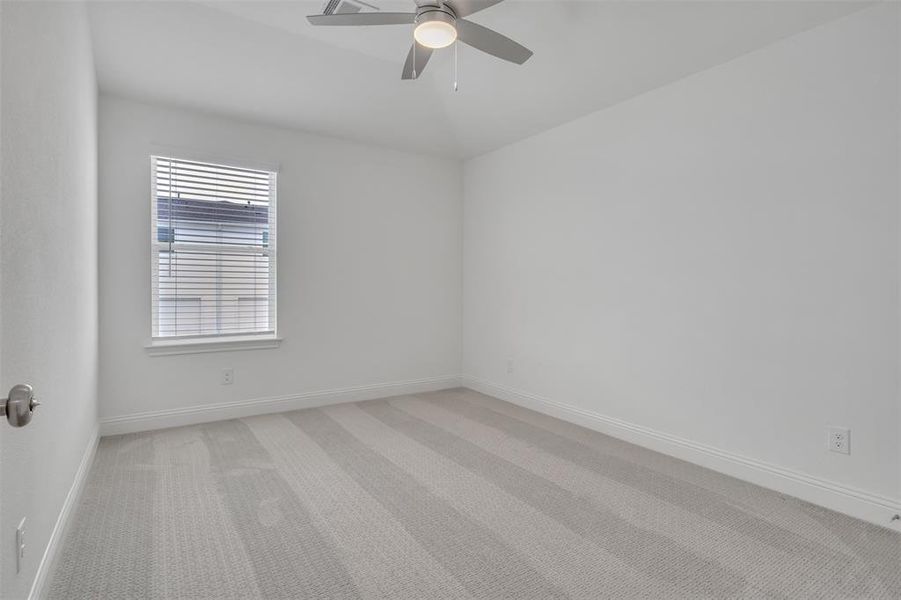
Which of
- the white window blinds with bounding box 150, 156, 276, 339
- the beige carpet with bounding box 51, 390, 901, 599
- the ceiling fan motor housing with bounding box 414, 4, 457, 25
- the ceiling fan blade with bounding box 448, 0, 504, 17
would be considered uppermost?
the ceiling fan blade with bounding box 448, 0, 504, 17

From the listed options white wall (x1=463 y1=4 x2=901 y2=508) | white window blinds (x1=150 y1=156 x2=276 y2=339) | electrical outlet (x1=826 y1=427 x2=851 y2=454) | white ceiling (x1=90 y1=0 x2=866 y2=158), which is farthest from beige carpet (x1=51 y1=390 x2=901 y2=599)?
white ceiling (x1=90 y1=0 x2=866 y2=158)

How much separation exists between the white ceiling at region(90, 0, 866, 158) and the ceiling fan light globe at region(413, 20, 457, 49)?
32.8 inches

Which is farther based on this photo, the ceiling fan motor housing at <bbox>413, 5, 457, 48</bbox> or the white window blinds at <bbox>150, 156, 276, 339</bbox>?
the white window blinds at <bbox>150, 156, 276, 339</bbox>

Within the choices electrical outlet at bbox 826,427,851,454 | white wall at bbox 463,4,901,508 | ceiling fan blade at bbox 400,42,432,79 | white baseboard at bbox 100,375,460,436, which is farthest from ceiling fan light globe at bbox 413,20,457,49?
white baseboard at bbox 100,375,460,436

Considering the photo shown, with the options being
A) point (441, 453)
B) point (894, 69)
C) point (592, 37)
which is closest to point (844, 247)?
point (894, 69)

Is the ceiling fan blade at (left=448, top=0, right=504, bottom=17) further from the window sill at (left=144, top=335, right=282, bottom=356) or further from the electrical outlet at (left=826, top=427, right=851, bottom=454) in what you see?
the window sill at (left=144, top=335, right=282, bottom=356)

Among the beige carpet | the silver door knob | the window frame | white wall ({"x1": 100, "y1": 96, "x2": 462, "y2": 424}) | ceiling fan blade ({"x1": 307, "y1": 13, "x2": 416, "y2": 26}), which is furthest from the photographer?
the window frame

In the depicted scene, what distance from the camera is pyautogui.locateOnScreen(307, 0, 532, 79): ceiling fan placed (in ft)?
6.91

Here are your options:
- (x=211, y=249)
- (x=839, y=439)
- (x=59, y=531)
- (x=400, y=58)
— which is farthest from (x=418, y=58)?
(x=839, y=439)

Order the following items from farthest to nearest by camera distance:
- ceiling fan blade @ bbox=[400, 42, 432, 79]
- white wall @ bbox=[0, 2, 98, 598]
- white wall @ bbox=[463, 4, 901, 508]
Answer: ceiling fan blade @ bbox=[400, 42, 432, 79]
white wall @ bbox=[463, 4, 901, 508]
white wall @ bbox=[0, 2, 98, 598]

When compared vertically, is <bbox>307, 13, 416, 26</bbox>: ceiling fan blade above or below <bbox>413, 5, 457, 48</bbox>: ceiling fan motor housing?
above

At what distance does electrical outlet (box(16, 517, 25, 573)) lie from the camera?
4.47 feet

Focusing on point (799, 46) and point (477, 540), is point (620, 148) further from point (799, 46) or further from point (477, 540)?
point (477, 540)

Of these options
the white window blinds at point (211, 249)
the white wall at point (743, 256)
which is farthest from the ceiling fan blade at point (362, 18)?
the white window blinds at point (211, 249)
